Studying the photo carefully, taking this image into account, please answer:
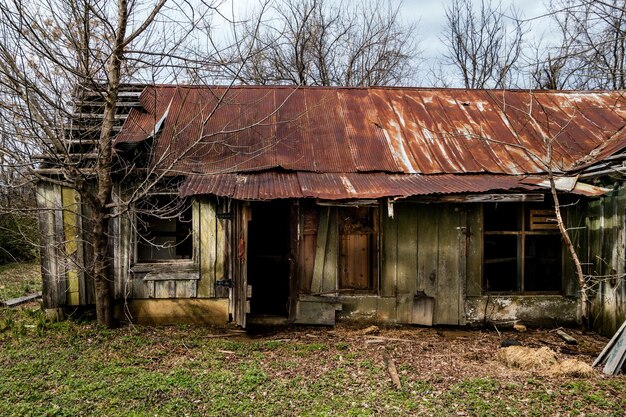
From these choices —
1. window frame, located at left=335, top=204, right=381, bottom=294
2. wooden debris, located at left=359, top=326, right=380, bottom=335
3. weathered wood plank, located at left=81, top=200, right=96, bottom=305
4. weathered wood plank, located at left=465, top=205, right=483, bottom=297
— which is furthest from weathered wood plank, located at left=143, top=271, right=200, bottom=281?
weathered wood plank, located at left=465, top=205, right=483, bottom=297

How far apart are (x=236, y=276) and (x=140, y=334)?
186cm

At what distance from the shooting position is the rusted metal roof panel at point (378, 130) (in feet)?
28.7

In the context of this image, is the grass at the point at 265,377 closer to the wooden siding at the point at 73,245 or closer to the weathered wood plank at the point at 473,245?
the wooden siding at the point at 73,245

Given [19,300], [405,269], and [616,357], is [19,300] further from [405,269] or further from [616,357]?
[616,357]

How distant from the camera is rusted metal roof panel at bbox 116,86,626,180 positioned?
344 inches

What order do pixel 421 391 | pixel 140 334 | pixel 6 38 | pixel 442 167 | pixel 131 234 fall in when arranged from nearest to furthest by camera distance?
pixel 421 391 → pixel 6 38 → pixel 140 334 → pixel 131 234 → pixel 442 167

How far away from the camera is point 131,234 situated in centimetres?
821

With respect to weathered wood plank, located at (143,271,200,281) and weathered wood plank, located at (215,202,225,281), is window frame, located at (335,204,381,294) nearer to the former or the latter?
weathered wood plank, located at (215,202,225,281)

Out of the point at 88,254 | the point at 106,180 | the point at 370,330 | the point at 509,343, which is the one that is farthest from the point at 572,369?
the point at 88,254

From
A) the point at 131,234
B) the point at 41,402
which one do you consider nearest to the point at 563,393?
the point at 41,402

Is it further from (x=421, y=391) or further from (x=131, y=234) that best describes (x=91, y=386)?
(x=421, y=391)

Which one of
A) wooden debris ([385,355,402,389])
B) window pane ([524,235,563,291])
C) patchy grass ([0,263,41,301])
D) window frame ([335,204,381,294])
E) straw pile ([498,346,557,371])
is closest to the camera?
wooden debris ([385,355,402,389])

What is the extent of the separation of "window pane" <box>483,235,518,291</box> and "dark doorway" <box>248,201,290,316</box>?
175 inches

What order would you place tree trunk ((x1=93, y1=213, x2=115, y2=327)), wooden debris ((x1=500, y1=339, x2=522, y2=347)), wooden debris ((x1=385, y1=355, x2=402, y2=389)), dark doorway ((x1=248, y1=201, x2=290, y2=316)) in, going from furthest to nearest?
dark doorway ((x1=248, y1=201, x2=290, y2=316))
tree trunk ((x1=93, y1=213, x2=115, y2=327))
wooden debris ((x1=500, y1=339, x2=522, y2=347))
wooden debris ((x1=385, y1=355, x2=402, y2=389))
